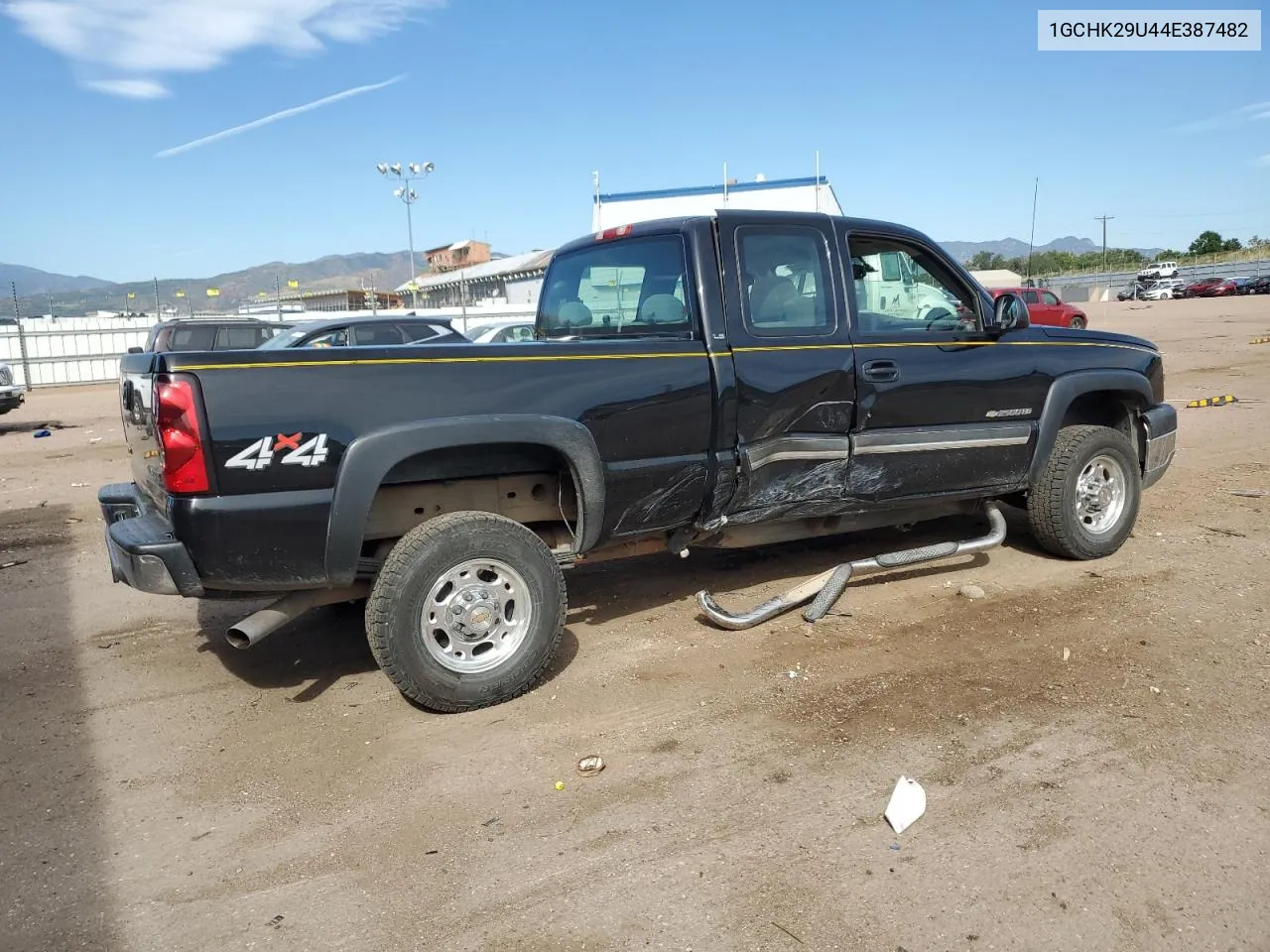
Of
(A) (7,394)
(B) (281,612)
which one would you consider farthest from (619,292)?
(A) (7,394)

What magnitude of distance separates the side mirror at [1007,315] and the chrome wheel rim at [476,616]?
9.81ft

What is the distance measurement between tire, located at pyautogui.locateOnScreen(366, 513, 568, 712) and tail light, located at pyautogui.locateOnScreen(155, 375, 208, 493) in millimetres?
782

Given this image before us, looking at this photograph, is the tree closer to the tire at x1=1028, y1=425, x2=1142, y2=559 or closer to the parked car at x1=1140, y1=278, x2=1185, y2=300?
the parked car at x1=1140, y1=278, x2=1185, y2=300

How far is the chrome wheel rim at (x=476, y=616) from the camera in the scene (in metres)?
3.84

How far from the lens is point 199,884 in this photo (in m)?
2.82

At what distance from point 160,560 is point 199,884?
1228 millimetres

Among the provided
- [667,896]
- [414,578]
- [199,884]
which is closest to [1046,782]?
[667,896]

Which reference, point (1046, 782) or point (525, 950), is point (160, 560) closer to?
point (525, 950)

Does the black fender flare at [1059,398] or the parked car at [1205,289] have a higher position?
the parked car at [1205,289]

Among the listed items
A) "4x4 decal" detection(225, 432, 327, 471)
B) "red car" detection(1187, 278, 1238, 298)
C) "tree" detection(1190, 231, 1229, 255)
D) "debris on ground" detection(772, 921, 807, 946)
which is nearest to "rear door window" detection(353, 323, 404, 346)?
"4x4 decal" detection(225, 432, 327, 471)

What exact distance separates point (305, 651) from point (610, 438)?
2.01 m

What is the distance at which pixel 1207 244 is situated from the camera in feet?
263

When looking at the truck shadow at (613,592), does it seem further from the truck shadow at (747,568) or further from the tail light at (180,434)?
the tail light at (180,434)

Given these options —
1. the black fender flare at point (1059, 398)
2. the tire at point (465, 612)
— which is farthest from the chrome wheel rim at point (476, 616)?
the black fender flare at point (1059, 398)
